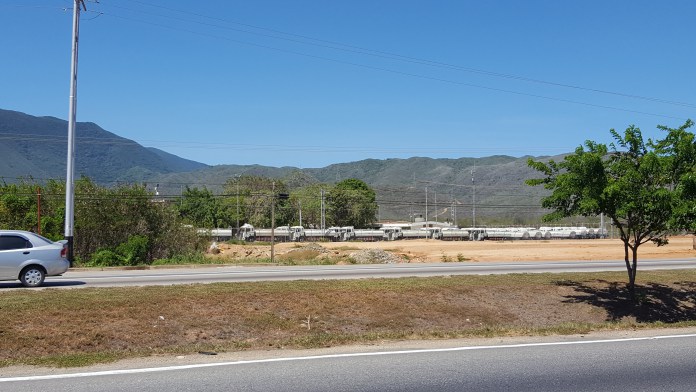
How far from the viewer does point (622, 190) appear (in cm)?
1703

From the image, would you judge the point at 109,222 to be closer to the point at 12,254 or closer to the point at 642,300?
the point at 12,254

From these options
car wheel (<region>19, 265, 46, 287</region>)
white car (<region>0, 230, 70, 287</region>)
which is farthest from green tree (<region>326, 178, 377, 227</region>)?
car wheel (<region>19, 265, 46, 287</region>)

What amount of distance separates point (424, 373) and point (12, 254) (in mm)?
13198

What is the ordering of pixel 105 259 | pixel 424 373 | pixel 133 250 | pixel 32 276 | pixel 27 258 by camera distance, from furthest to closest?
pixel 133 250 → pixel 105 259 → pixel 32 276 → pixel 27 258 → pixel 424 373

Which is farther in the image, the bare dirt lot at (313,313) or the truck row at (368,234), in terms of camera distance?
the truck row at (368,234)

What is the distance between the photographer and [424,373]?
8.42 meters

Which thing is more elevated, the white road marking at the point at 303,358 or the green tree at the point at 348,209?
the green tree at the point at 348,209

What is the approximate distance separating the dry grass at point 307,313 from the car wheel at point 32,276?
1989 mm

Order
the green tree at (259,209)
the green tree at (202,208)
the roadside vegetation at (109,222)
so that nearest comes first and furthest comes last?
the roadside vegetation at (109,222) < the green tree at (202,208) < the green tree at (259,209)

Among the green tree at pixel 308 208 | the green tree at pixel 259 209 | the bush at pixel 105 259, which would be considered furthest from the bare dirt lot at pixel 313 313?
the green tree at pixel 308 208

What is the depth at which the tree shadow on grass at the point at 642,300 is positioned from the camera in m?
18.6

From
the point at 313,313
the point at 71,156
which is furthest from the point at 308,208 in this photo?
the point at 313,313

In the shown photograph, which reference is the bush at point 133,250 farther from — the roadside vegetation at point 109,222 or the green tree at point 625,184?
the green tree at point 625,184

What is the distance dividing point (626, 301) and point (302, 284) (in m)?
10.1
